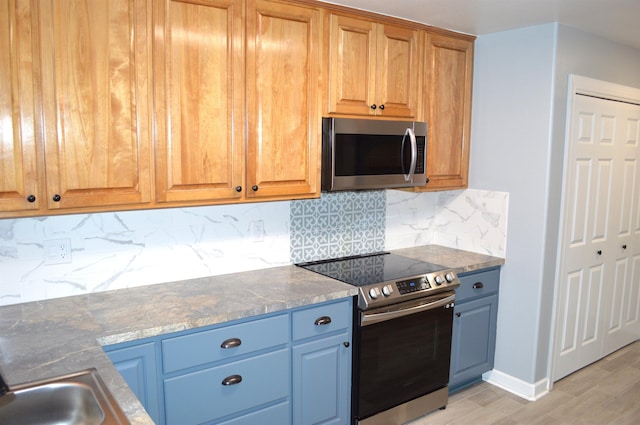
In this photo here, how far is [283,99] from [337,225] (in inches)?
39.9

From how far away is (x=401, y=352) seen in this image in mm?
2848

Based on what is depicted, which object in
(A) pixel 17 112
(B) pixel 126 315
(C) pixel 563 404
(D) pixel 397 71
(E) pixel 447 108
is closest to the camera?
(A) pixel 17 112

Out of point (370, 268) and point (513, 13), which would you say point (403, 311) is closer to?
point (370, 268)

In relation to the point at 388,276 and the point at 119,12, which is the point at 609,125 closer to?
the point at 388,276

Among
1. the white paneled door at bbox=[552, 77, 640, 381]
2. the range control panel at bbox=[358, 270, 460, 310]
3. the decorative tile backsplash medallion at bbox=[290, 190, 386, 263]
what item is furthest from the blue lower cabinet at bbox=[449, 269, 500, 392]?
the decorative tile backsplash medallion at bbox=[290, 190, 386, 263]

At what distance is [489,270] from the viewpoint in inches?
133

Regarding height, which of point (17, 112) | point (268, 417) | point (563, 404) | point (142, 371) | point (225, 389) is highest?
point (17, 112)

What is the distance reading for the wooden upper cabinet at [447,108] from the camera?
322 centimetres

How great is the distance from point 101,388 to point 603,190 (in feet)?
11.4

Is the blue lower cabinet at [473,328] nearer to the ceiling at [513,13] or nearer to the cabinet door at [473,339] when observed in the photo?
the cabinet door at [473,339]

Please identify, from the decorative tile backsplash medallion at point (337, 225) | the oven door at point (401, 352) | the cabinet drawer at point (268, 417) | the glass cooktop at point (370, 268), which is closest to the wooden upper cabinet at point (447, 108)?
the decorative tile backsplash medallion at point (337, 225)

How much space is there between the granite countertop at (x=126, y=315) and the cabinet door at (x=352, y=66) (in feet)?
3.25

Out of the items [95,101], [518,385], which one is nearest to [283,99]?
[95,101]

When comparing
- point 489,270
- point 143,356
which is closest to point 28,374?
point 143,356
